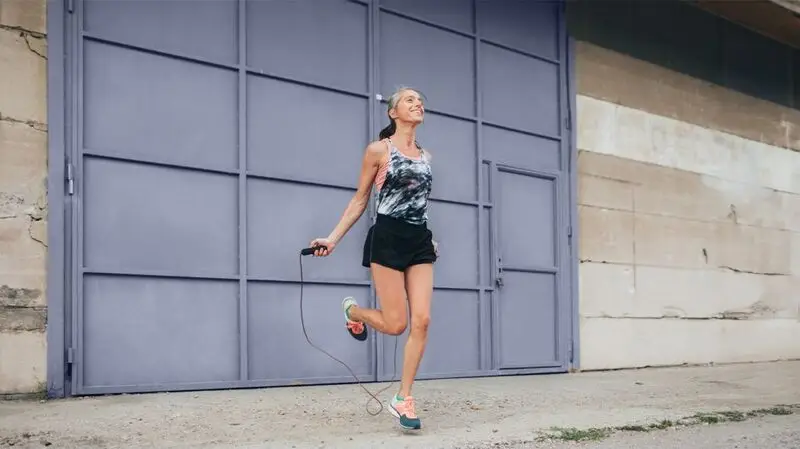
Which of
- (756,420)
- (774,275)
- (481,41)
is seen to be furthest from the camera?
(774,275)

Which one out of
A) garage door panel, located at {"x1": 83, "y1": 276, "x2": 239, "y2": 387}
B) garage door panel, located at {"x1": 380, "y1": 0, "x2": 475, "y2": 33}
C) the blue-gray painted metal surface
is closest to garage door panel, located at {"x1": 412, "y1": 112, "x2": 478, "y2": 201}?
garage door panel, located at {"x1": 380, "y1": 0, "x2": 475, "y2": 33}

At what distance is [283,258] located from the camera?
6375mm

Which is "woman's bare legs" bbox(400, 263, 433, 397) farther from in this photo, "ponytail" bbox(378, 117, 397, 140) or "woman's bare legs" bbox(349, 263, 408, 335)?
"ponytail" bbox(378, 117, 397, 140)

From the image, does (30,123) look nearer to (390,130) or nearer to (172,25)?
(172,25)

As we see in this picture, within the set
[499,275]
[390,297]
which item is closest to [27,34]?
[390,297]

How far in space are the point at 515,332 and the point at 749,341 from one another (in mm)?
3893

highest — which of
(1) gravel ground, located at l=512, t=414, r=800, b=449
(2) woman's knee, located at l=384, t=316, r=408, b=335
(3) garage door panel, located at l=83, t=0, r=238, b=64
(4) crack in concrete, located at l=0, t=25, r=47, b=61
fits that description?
(3) garage door panel, located at l=83, t=0, r=238, b=64

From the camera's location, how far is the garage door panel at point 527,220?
7848 millimetres

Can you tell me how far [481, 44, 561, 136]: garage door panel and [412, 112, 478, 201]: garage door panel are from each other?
38cm

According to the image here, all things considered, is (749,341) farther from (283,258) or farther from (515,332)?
(283,258)

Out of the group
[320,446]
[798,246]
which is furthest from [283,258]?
[798,246]

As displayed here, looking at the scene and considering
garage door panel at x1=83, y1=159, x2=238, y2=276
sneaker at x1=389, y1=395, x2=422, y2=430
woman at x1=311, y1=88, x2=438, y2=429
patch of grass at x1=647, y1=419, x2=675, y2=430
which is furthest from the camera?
garage door panel at x1=83, y1=159, x2=238, y2=276

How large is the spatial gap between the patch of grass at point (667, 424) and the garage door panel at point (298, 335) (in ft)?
7.52

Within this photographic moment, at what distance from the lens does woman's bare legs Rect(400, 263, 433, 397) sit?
176 inches
